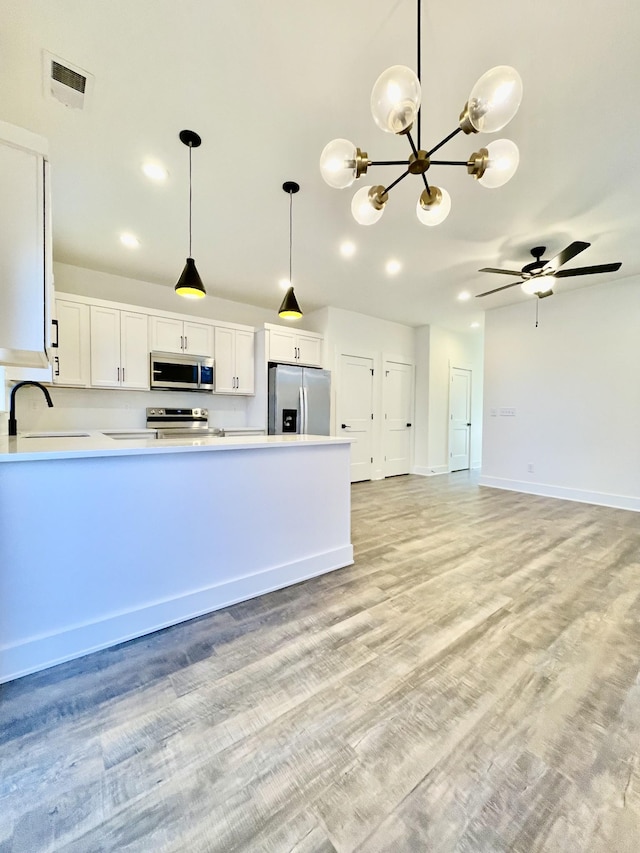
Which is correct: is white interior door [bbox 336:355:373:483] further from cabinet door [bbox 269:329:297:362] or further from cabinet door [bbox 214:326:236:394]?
cabinet door [bbox 214:326:236:394]

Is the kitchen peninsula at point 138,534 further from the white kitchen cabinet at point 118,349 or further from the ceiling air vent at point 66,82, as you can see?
the white kitchen cabinet at point 118,349

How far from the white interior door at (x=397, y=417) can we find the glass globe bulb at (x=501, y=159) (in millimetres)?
4344

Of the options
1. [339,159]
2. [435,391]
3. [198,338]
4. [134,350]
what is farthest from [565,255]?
[134,350]

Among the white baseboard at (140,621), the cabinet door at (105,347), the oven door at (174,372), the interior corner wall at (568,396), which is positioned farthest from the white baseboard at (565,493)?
the cabinet door at (105,347)

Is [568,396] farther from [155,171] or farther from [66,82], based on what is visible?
[66,82]

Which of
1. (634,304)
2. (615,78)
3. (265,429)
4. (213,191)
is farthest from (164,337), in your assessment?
(634,304)

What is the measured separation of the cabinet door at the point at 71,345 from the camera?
351 centimetres

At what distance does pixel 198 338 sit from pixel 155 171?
2184 mm

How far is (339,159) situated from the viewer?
1.64m

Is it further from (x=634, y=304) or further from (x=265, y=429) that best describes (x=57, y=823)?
(x=634, y=304)

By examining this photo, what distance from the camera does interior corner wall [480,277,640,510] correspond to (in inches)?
163

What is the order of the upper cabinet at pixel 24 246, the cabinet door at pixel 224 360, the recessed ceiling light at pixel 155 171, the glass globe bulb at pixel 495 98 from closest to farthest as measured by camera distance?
the glass globe bulb at pixel 495 98 < the upper cabinet at pixel 24 246 < the recessed ceiling light at pixel 155 171 < the cabinet door at pixel 224 360

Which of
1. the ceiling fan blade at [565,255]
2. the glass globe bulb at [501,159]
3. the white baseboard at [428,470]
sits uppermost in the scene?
the ceiling fan blade at [565,255]

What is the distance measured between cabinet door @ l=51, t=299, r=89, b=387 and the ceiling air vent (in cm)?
219
